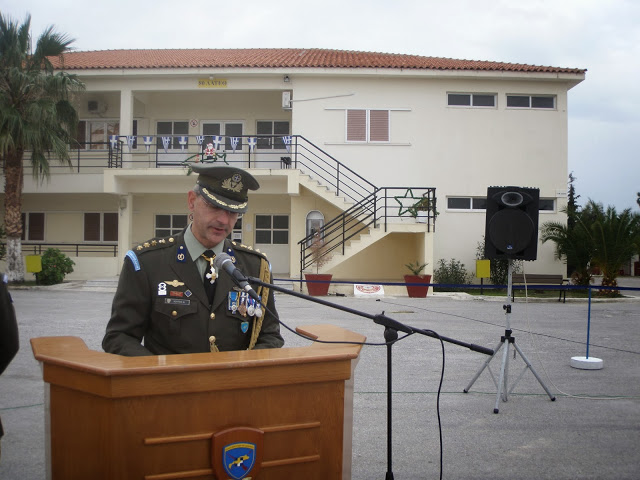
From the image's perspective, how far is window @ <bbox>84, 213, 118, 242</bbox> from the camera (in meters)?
22.0

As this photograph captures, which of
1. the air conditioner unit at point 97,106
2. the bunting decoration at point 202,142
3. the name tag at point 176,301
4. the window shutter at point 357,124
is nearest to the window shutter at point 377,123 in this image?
the window shutter at point 357,124

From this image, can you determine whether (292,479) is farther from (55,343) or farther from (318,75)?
(318,75)

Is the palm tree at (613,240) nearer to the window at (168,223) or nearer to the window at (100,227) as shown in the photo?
the window at (168,223)

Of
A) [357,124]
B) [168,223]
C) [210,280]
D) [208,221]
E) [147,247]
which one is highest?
[357,124]

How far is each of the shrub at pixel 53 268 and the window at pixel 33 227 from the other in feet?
15.4

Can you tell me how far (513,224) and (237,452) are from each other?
483cm

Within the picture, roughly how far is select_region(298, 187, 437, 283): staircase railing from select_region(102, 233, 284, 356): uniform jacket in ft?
46.9

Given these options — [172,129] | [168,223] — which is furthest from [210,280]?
[172,129]

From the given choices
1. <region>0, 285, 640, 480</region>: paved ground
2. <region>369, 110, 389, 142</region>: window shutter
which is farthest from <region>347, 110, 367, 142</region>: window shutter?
<region>0, 285, 640, 480</region>: paved ground

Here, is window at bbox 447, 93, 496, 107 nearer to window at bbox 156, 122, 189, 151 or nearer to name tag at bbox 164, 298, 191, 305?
window at bbox 156, 122, 189, 151

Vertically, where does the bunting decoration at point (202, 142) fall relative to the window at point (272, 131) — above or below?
below

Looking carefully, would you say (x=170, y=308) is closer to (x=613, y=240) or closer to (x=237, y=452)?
(x=237, y=452)

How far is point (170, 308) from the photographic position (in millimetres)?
2814

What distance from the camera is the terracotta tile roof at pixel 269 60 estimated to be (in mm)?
20062
